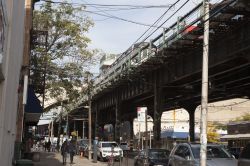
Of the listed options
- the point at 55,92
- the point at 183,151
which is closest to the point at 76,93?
the point at 55,92

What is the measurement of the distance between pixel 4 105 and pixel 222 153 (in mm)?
10113

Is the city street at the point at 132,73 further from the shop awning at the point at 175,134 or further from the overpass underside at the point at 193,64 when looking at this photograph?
the shop awning at the point at 175,134

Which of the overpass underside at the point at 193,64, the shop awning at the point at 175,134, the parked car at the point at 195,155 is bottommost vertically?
the parked car at the point at 195,155

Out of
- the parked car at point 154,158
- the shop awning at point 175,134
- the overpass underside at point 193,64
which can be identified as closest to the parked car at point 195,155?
the overpass underside at point 193,64

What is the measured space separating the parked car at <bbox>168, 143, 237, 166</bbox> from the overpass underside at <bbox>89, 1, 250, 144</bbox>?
5.45 metres

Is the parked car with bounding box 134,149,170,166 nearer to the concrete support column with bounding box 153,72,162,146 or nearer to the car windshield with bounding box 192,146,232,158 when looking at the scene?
the car windshield with bounding box 192,146,232,158

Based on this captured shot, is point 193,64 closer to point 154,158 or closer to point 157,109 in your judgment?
point 154,158

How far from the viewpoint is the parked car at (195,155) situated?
1853 centimetres

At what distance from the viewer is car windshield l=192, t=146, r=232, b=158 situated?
19438 mm

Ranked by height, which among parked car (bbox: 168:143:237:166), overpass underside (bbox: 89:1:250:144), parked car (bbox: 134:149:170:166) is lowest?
parked car (bbox: 134:149:170:166)

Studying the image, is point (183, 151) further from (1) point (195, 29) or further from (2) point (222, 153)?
(1) point (195, 29)

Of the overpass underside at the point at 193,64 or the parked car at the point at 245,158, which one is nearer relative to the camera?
the parked car at the point at 245,158

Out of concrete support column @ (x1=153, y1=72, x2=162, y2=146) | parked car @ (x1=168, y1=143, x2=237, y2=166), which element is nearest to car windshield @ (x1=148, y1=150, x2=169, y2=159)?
parked car @ (x1=168, y1=143, x2=237, y2=166)

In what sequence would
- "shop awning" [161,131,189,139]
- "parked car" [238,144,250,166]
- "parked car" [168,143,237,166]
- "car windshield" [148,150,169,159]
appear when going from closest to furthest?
1. "parked car" [238,144,250,166]
2. "parked car" [168,143,237,166]
3. "car windshield" [148,150,169,159]
4. "shop awning" [161,131,189,139]
